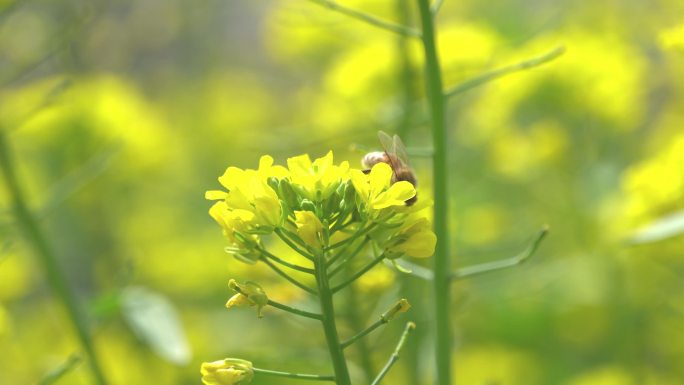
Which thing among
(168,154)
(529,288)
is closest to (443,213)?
(529,288)

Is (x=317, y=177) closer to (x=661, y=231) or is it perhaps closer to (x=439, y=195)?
(x=439, y=195)

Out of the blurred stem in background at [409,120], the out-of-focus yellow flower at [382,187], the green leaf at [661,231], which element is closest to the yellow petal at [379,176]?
the out-of-focus yellow flower at [382,187]

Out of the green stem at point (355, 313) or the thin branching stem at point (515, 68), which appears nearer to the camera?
the thin branching stem at point (515, 68)

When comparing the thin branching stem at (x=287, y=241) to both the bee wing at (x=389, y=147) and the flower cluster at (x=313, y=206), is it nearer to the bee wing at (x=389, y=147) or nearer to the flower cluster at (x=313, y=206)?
the flower cluster at (x=313, y=206)

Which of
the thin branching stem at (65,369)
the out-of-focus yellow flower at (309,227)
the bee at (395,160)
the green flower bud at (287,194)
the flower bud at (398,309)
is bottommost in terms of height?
the thin branching stem at (65,369)

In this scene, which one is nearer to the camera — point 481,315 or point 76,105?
point 481,315

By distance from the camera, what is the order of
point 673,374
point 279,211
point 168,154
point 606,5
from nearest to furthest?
point 279,211
point 673,374
point 606,5
point 168,154

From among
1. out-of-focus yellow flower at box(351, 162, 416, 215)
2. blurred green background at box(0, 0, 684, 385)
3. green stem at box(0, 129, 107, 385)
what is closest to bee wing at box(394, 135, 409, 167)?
out-of-focus yellow flower at box(351, 162, 416, 215)

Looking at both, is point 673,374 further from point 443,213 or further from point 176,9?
point 176,9
